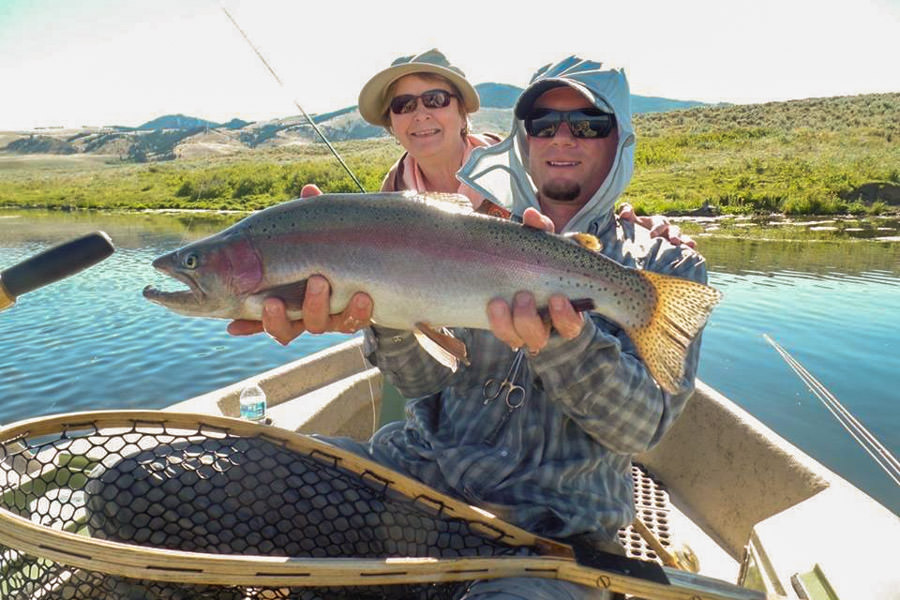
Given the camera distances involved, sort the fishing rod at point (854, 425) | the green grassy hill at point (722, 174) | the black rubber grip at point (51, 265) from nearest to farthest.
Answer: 1. the black rubber grip at point (51, 265)
2. the fishing rod at point (854, 425)
3. the green grassy hill at point (722, 174)

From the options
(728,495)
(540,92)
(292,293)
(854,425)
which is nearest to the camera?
(292,293)

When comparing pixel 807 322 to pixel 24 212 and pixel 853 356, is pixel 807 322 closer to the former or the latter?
pixel 853 356

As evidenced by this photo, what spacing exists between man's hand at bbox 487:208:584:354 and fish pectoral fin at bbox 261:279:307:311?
754 millimetres

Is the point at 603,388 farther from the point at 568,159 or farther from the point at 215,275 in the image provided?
the point at 215,275

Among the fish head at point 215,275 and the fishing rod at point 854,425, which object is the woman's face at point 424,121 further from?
the fishing rod at point 854,425

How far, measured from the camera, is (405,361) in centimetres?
281

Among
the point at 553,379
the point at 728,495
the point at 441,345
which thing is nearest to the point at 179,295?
the point at 441,345

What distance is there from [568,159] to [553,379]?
56.3 inches

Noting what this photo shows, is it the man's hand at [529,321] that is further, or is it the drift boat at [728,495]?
the drift boat at [728,495]

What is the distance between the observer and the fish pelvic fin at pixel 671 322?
2551 mm

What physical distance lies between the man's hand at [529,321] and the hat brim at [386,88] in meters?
2.97

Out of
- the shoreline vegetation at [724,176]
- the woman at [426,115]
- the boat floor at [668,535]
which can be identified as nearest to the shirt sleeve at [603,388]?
the boat floor at [668,535]

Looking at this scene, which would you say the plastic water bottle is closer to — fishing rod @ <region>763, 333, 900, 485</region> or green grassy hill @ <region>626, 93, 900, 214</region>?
fishing rod @ <region>763, 333, 900, 485</region>

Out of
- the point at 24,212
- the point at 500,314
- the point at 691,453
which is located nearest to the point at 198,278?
the point at 500,314
